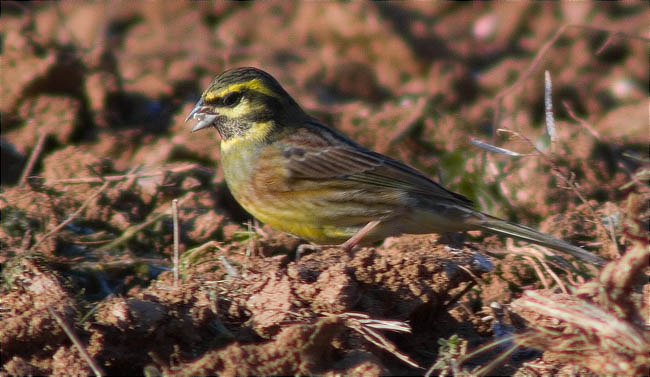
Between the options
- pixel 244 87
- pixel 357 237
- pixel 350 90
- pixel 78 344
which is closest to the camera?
pixel 78 344

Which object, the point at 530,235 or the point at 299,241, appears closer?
the point at 530,235

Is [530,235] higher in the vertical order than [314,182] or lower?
lower

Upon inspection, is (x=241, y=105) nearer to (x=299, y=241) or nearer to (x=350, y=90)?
(x=299, y=241)

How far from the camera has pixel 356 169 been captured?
18.4ft

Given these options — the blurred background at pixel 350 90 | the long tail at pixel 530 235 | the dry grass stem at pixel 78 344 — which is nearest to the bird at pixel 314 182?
the long tail at pixel 530 235

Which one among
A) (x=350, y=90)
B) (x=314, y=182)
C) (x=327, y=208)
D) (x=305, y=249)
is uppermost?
(x=314, y=182)

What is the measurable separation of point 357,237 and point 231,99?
1.32m

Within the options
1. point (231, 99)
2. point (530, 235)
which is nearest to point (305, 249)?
point (231, 99)

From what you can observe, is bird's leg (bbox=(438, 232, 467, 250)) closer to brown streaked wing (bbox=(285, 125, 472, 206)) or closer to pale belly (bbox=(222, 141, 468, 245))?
pale belly (bbox=(222, 141, 468, 245))

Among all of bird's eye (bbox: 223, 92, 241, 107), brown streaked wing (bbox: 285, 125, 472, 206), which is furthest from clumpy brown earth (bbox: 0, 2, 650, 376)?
bird's eye (bbox: 223, 92, 241, 107)

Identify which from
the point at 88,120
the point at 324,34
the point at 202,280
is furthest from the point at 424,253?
the point at 324,34

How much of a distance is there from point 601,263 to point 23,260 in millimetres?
3345

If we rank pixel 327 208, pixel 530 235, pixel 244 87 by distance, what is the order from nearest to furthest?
pixel 530 235 < pixel 327 208 < pixel 244 87

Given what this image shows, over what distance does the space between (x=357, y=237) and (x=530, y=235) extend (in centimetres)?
108
